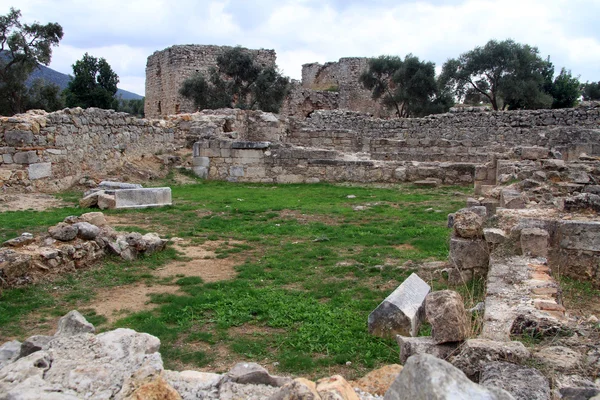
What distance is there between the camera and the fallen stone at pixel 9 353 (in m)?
3.80

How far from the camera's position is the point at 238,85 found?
110 feet

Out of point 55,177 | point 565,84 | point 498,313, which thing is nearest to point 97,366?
point 498,313

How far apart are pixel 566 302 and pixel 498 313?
144 cm

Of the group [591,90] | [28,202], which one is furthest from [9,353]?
[591,90]

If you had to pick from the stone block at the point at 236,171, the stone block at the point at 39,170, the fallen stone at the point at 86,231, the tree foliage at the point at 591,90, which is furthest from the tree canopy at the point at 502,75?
the fallen stone at the point at 86,231

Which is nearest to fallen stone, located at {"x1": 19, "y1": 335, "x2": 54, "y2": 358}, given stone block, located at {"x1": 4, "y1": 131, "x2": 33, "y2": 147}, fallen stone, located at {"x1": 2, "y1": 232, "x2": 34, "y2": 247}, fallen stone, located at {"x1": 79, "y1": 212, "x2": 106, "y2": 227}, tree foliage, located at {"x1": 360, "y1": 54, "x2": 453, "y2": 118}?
fallen stone, located at {"x1": 2, "y1": 232, "x2": 34, "y2": 247}

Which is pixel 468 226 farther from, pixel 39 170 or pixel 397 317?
pixel 39 170

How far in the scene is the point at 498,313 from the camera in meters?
4.03

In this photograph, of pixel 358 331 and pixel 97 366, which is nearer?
pixel 97 366

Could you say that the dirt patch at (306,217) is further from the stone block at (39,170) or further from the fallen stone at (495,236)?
the stone block at (39,170)

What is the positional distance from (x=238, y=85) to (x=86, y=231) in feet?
89.4

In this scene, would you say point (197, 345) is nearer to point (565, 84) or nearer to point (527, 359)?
point (527, 359)

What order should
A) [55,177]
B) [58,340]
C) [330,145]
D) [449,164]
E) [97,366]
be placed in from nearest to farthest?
[97,366] → [58,340] → [55,177] → [449,164] → [330,145]

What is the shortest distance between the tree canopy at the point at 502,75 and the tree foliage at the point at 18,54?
24.9m
